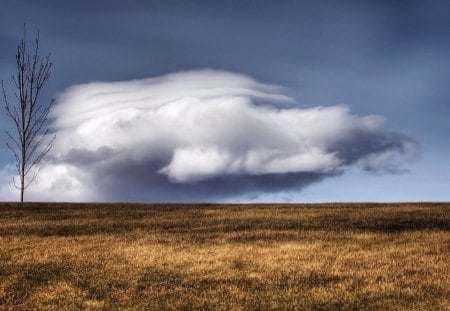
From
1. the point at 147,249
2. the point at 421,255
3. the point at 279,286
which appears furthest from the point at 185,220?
the point at 279,286

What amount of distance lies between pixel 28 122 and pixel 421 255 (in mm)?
35076

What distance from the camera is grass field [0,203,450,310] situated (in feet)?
50.6

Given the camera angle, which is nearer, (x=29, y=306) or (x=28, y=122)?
(x=29, y=306)

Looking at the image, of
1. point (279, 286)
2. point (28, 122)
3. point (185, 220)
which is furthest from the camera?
point (28, 122)

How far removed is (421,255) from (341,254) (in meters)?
2.72

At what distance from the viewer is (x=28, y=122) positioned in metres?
48.2

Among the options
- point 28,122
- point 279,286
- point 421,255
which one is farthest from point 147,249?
point 28,122

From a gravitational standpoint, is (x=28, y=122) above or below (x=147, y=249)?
above

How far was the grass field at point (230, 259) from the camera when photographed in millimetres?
15422

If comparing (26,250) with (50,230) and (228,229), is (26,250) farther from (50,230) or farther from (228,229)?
(228,229)

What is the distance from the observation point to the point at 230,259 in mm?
21094

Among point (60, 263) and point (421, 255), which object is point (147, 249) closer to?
point (60, 263)

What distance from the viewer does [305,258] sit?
21.0 m

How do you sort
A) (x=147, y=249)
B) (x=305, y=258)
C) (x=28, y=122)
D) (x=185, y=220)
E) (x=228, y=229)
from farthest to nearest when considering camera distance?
→ (x=28, y=122), (x=185, y=220), (x=228, y=229), (x=147, y=249), (x=305, y=258)
